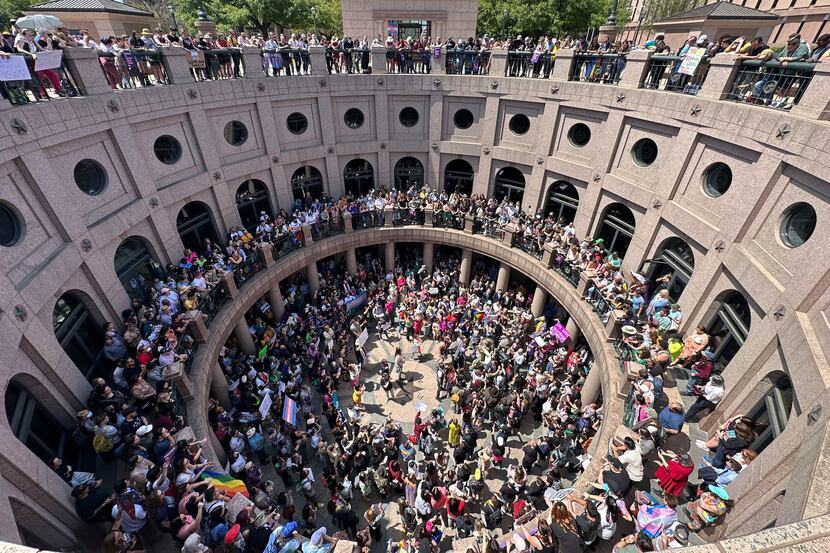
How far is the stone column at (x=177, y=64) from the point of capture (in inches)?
590

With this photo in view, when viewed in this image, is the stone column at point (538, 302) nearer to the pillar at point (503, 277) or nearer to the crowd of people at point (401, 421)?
the crowd of people at point (401, 421)

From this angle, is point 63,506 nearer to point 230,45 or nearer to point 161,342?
point 161,342

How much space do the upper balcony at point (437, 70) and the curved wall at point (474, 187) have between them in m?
0.55

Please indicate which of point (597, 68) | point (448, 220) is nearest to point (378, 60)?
point (448, 220)

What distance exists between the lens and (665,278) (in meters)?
15.6

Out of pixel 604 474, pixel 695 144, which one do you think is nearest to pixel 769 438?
pixel 604 474

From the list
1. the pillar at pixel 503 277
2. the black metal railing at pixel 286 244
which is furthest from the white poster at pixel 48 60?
the pillar at pixel 503 277

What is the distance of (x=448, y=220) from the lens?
71.8 feet

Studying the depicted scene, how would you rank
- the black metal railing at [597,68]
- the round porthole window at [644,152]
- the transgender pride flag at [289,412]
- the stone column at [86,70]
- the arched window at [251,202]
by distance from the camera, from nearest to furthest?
the stone column at [86,70], the transgender pride flag at [289,412], the round porthole window at [644,152], the black metal railing at [597,68], the arched window at [251,202]

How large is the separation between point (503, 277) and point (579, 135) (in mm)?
8323

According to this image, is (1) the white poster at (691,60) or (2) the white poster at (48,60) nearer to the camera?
(2) the white poster at (48,60)

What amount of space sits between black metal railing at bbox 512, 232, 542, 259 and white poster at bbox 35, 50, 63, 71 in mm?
18558

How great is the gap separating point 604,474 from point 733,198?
9.95m

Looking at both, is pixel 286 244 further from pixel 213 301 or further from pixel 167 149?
pixel 167 149
